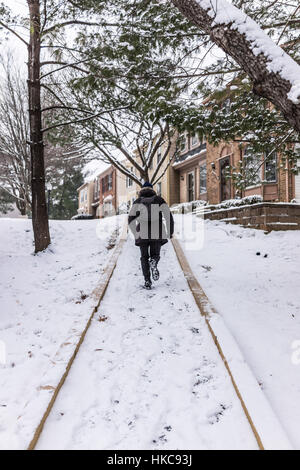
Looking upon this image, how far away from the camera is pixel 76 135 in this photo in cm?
1066

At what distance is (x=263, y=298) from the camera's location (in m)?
5.02

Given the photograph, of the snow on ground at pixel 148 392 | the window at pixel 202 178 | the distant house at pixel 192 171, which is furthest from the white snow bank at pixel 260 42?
the window at pixel 202 178

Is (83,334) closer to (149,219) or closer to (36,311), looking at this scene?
(36,311)

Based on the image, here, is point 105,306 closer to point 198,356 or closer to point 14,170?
point 198,356

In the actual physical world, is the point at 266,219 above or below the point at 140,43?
below

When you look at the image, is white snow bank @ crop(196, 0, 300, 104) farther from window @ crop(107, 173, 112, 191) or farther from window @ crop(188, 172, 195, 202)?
window @ crop(107, 173, 112, 191)

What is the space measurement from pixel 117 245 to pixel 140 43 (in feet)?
18.1

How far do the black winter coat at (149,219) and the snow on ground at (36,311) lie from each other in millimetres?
1486

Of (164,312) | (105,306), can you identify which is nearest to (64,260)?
(105,306)

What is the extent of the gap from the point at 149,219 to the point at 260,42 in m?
3.23

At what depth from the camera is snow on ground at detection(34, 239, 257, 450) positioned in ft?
6.79

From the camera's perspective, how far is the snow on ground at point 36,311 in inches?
92.8

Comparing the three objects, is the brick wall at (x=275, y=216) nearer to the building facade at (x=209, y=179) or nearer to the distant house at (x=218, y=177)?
the building facade at (x=209, y=179)

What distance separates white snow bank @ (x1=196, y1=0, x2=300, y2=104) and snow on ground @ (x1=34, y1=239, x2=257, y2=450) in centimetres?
289
